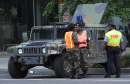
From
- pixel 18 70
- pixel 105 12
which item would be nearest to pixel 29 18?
pixel 105 12

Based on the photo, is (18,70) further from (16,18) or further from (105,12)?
(16,18)

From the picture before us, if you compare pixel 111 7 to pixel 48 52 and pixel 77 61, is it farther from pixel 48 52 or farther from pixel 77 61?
pixel 48 52

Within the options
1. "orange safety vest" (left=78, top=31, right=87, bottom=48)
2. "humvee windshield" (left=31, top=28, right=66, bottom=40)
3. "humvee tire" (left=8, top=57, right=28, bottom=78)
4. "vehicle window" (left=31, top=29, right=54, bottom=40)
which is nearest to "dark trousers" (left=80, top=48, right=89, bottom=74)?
"orange safety vest" (left=78, top=31, right=87, bottom=48)

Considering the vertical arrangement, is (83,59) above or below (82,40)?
below

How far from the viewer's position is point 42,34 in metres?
19.0

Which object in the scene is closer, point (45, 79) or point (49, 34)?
point (45, 79)

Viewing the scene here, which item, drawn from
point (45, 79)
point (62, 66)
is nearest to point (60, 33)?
point (62, 66)

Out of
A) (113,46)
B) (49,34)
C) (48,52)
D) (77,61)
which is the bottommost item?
(77,61)

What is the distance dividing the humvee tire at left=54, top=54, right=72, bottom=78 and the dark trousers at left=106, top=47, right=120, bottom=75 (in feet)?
4.45

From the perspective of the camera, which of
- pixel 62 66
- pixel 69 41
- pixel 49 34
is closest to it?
pixel 69 41

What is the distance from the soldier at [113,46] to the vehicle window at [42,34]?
6.43ft

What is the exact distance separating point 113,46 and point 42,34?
8.38 ft

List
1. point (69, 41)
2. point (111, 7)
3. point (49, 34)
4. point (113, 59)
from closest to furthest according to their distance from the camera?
point (69, 41), point (113, 59), point (49, 34), point (111, 7)

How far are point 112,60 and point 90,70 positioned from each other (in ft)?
6.67
